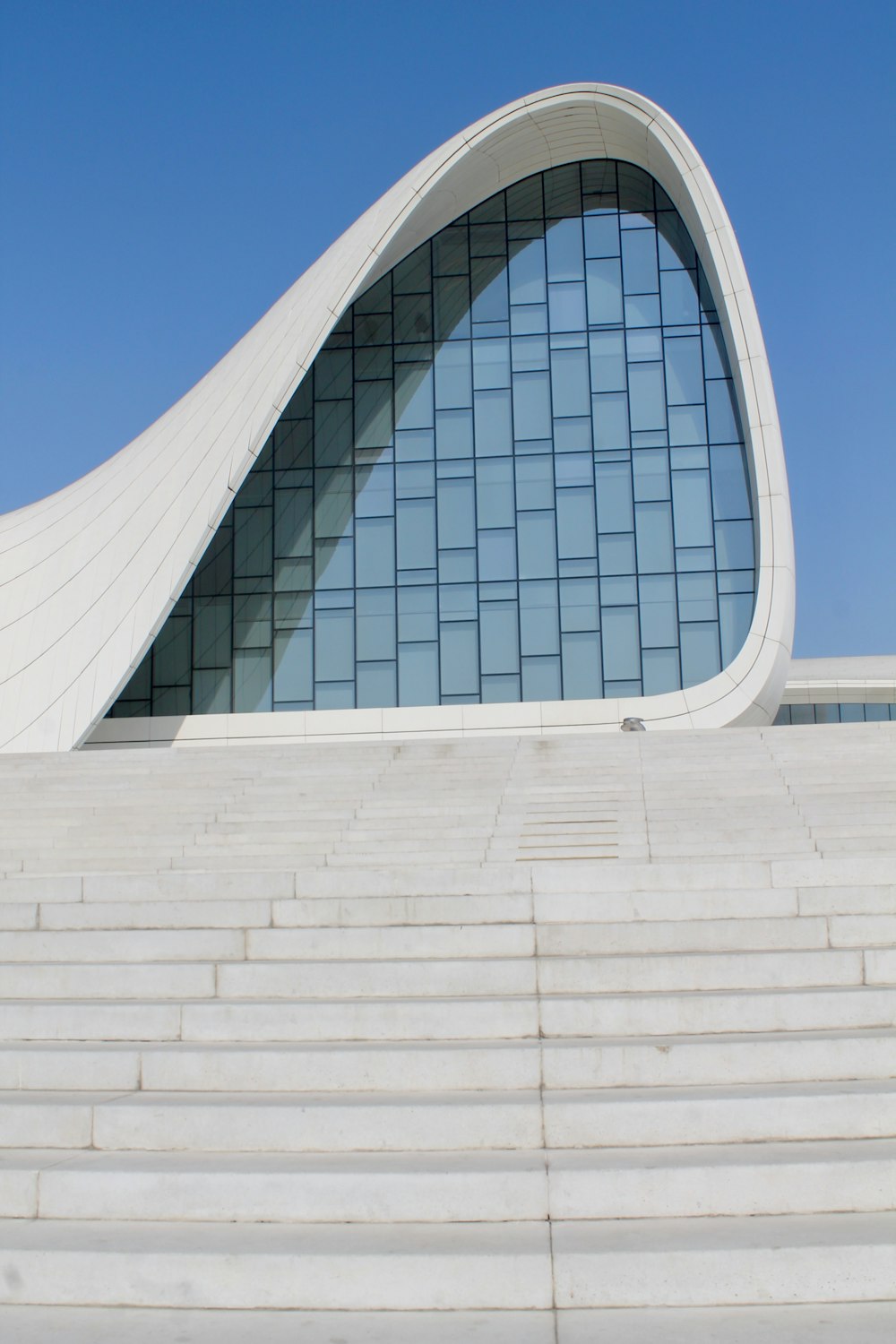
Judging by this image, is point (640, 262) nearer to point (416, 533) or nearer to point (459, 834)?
point (416, 533)

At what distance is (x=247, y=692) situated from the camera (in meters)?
20.1

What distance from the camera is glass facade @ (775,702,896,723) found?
1559 inches

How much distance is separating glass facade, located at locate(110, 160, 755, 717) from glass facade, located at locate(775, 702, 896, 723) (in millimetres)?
20857

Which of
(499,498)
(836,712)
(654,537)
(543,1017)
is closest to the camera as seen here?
(543,1017)

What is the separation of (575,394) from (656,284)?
2.50m

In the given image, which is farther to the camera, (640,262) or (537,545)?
(640,262)

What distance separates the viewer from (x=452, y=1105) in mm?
4391

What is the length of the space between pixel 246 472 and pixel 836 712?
26.8m

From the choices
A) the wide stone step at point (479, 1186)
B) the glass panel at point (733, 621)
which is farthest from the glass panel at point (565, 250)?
the wide stone step at point (479, 1186)

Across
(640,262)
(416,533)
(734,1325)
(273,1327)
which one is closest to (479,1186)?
(273,1327)

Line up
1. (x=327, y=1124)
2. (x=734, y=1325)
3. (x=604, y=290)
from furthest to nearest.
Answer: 1. (x=604, y=290)
2. (x=327, y=1124)
3. (x=734, y=1325)

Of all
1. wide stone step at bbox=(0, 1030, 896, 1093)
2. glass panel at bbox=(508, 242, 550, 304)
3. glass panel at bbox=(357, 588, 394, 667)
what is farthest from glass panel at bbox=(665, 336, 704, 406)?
wide stone step at bbox=(0, 1030, 896, 1093)

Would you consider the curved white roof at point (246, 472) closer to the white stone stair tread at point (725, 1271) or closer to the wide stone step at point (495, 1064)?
the wide stone step at point (495, 1064)

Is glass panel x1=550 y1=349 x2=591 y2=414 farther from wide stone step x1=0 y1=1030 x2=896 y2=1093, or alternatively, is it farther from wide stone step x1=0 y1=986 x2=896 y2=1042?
wide stone step x1=0 y1=1030 x2=896 y2=1093
